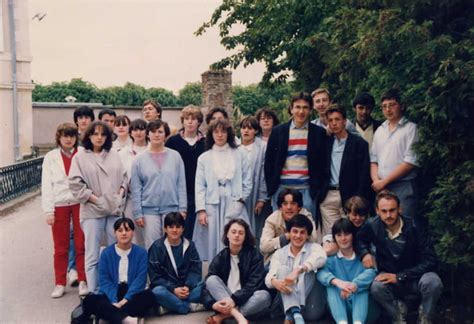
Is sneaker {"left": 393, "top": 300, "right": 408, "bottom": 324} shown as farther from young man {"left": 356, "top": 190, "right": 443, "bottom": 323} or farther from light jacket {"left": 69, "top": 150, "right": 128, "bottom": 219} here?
light jacket {"left": 69, "top": 150, "right": 128, "bottom": 219}

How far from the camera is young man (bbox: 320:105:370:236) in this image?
5992 mm

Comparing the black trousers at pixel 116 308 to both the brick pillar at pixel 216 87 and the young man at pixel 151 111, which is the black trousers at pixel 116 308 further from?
the brick pillar at pixel 216 87

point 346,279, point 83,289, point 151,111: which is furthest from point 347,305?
point 151,111

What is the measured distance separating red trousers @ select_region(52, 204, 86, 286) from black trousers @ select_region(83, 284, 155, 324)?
99 centimetres

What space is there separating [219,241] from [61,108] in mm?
24510

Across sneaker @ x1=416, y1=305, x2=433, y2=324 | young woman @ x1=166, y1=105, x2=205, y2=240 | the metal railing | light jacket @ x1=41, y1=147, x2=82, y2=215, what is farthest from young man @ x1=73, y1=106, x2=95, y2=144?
the metal railing

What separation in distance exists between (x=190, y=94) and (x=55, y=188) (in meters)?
45.0

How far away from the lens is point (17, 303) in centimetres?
622

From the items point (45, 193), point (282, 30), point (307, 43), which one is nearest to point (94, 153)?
point (45, 193)

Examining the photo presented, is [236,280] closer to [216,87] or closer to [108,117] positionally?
[108,117]

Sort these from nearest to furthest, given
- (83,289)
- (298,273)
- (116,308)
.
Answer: (116,308) → (298,273) → (83,289)

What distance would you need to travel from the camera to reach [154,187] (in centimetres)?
618

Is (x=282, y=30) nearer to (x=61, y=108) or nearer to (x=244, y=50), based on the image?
(x=244, y=50)

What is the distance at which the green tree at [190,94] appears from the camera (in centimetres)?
4889
